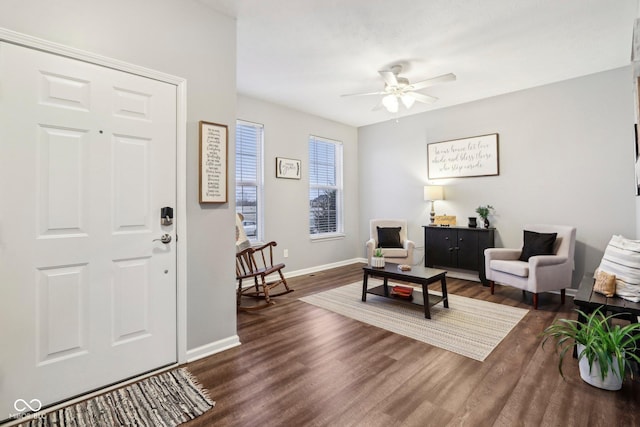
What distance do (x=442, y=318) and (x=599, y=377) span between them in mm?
1280

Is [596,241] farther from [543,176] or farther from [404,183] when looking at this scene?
[404,183]

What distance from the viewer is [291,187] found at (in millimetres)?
4953

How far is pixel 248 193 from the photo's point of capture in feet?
14.8

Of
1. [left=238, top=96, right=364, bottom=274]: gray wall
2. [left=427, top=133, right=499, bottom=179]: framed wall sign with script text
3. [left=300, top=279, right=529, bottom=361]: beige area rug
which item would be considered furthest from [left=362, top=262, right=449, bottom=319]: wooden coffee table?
[left=427, top=133, right=499, bottom=179]: framed wall sign with script text

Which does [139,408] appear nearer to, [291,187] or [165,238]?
[165,238]

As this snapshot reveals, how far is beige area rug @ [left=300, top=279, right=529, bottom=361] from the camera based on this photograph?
254 cm

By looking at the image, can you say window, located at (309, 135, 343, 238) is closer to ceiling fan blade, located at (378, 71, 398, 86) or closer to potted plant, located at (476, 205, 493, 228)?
ceiling fan blade, located at (378, 71, 398, 86)

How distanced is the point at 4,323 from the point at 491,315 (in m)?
3.75

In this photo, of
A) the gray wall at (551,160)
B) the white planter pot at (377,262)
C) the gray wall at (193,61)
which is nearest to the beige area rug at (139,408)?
the gray wall at (193,61)

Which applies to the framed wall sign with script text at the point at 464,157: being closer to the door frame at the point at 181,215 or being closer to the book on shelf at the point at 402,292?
the book on shelf at the point at 402,292

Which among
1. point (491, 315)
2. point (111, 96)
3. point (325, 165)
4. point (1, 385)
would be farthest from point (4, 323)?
point (325, 165)

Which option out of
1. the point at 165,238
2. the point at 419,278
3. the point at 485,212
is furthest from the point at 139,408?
the point at 485,212

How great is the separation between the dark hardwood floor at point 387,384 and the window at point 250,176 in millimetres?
1974

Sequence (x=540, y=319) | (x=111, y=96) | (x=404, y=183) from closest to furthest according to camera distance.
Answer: (x=111, y=96) → (x=540, y=319) → (x=404, y=183)
